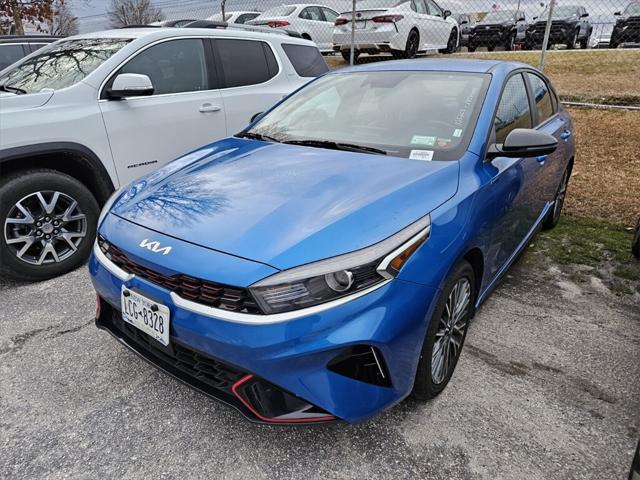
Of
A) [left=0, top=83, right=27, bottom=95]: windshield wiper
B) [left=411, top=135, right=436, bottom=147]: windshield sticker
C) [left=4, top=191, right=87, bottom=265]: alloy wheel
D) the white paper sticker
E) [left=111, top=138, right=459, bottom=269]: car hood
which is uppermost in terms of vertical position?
[left=0, top=83, right=27, bottom=95]: windshield wiper

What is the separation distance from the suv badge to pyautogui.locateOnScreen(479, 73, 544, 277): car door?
1460 mm

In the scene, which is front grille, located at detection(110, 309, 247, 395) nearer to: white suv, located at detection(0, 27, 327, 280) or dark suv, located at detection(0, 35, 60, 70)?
white suv, located at detection(0, 27, 327, 280)

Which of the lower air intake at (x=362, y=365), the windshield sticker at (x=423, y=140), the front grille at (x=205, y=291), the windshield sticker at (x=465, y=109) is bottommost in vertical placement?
the lower air intake at (x=362, y=365)

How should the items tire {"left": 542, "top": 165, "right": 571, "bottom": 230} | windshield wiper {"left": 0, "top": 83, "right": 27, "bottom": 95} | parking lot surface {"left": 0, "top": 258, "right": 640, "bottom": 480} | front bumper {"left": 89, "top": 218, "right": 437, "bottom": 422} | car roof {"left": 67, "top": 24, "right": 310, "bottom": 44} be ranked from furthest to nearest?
tire {"left": 542, "top": 165, "right": 571, "bottom": 230} → car roof {"left": 67, "top": 24, "right": 310, "bottom": 44} → windshield wiper {"left": 0, "top": 83, "right": 27, "bottom": 95} → parking lot surface {"left": 0, "top": 258, "right": 640, "bottom": 480} → front bumper {"left": 89, "top": 218, "right": 437, "bottom": 422}

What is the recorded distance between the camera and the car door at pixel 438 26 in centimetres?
1202

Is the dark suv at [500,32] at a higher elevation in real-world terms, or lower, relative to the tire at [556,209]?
lower

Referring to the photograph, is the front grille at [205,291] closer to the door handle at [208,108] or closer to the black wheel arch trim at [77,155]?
the black wheel arch trim at [77,155]

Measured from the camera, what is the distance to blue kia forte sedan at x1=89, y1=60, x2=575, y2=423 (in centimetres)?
173

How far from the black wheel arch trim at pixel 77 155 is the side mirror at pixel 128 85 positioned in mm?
472

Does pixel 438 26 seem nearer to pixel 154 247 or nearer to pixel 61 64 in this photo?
pixel 61 64

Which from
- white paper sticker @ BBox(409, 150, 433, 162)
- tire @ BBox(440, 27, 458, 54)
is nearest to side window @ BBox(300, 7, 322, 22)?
tire @ BBox(440, 27, 458, 54)

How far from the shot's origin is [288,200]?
2.12 m

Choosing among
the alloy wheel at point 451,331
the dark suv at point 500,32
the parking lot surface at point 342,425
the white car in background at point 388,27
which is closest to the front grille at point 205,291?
the parking lot surface at point 342,425

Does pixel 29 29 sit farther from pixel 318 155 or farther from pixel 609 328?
pixel 609 328
